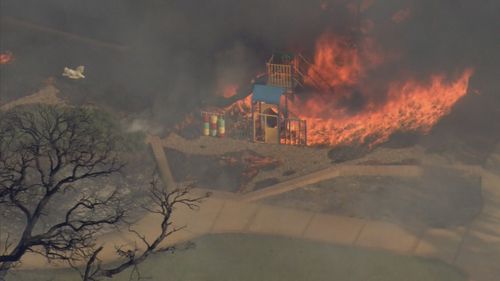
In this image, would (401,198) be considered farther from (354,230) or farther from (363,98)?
(363,98)

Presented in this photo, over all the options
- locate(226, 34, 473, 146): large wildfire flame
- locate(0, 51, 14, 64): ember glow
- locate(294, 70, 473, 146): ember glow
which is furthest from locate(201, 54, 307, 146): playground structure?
locate(0, 51, 14, 64): ember glow

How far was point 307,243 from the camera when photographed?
1831cm

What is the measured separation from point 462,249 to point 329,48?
10.0 meters

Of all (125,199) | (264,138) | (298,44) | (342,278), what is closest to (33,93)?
(125,199)

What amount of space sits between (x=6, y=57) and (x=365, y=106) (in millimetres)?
16601

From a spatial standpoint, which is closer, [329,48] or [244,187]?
[244,187]

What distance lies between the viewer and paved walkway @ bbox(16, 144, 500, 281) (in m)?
17.6

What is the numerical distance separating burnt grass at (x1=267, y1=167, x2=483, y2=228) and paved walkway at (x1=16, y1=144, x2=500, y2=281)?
0.31 metres

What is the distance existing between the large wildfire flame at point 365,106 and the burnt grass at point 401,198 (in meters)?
2.28

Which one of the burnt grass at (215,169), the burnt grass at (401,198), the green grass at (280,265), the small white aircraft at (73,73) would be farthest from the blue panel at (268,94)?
the small white aircraft at (73,73)

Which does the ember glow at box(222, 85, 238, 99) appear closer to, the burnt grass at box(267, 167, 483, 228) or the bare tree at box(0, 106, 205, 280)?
the bare tree at box(0, 106, 205, 280)

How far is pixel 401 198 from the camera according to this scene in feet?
64.3

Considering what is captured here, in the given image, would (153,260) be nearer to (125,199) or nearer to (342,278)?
(125,199)

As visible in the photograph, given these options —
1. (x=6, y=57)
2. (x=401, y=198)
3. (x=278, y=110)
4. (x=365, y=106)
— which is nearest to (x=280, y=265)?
(x=401, y=198)
